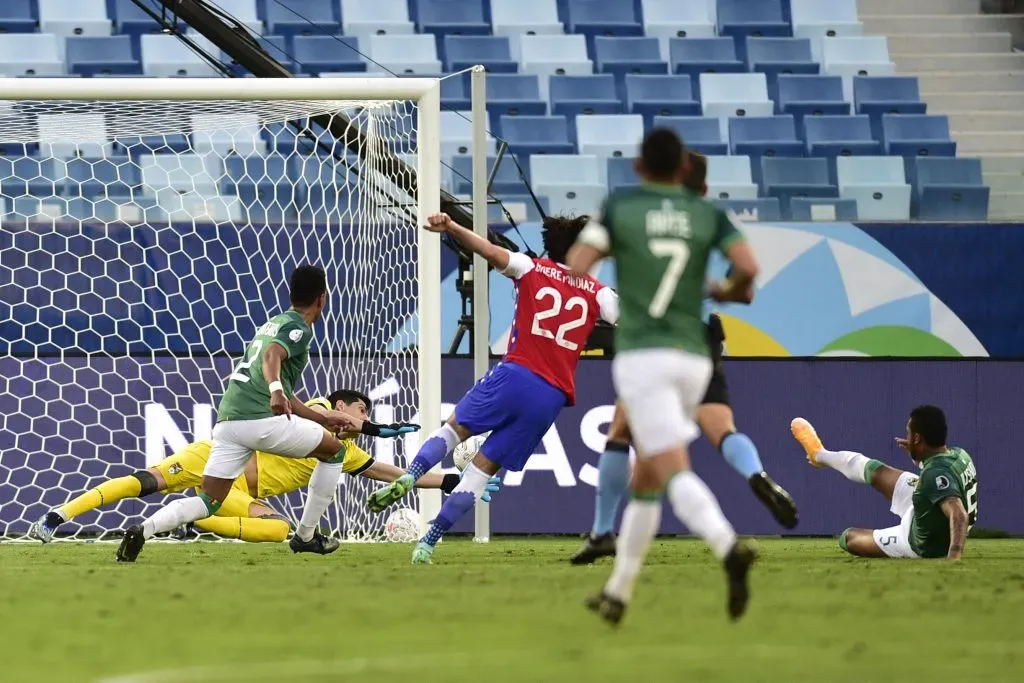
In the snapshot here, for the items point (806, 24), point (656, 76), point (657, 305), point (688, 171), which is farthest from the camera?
point (806, 24)

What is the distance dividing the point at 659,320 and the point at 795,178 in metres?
10.4

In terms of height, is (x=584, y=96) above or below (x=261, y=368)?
above

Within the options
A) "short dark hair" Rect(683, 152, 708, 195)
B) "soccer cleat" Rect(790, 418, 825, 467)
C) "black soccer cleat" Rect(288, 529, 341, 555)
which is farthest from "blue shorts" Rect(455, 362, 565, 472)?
"soccer cleat" Rect(790, 418, 825, 467)

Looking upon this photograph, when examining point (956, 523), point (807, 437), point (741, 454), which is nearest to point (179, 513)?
point (741, 454)

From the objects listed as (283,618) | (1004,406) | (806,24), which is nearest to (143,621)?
(283,618)

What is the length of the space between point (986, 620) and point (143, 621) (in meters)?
2.94

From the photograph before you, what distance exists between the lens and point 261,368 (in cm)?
892

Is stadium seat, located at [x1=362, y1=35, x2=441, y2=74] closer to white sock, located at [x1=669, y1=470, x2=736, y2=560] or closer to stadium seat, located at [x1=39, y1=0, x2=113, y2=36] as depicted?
stadium seat, located at [x1=39, y1=0, x2=113, y2=36]

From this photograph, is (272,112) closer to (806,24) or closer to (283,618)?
(283,618)

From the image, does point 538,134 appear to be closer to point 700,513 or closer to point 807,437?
point 807,437

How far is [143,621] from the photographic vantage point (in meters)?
5.50

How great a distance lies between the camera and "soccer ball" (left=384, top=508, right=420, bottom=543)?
1155cm

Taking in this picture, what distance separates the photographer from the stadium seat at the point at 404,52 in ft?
56.0

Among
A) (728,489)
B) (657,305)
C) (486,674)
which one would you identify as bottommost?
(728,489)
